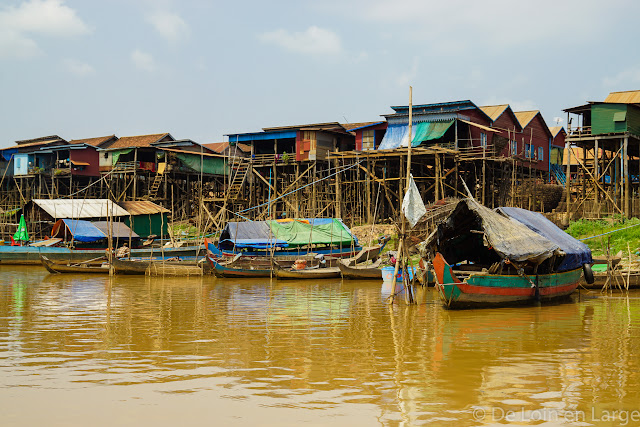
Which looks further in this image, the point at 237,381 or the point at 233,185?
the point at 233,185

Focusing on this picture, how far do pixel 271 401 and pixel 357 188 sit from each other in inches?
1135

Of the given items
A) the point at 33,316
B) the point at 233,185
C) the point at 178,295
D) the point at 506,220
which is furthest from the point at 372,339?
the point at 233,185

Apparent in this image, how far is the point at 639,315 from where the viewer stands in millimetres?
14906

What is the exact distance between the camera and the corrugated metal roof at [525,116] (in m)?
38.3

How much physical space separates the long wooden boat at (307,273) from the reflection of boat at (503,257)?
659 cm

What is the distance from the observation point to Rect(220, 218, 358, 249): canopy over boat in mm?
27047

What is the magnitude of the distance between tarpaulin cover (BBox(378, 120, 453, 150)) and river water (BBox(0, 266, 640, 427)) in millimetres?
16602

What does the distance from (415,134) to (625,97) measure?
1003 cm

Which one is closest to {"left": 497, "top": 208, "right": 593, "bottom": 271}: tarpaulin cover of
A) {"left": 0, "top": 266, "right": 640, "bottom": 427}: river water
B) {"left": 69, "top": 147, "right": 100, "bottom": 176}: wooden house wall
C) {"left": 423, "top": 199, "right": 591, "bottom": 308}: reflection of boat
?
{"left": 423, "top": 199, "right": 591, "bottom": 308}: reflection of boat

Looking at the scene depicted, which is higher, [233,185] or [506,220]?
[233,185]

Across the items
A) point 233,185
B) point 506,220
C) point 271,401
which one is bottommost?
point 271,401

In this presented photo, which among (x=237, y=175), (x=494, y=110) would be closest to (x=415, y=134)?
(x=494, y=110)

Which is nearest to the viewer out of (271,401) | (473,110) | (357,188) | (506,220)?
(271,401)

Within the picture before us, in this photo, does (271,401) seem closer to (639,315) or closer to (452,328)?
(452,328)
